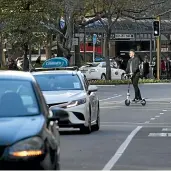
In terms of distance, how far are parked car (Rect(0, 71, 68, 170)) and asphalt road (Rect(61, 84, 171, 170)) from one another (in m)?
2.61

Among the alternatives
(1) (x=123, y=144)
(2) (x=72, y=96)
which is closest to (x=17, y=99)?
(1) (x=123, y=144)

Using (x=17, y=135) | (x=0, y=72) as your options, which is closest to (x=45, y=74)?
(x=0, y=72)

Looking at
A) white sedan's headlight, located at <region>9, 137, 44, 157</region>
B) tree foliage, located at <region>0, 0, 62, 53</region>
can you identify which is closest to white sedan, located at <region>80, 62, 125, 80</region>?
tree foliage, located at <region>0, 0, 62, 53</region>

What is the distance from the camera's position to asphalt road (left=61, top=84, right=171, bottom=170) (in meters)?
11.8

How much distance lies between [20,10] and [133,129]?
1936cm

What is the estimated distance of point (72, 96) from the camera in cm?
1698

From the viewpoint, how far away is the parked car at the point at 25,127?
24.0 feet

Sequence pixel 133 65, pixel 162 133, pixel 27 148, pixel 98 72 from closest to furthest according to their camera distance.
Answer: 1. pixel 27 148
2. pixel 162 133
3. pixel 133 65
4. pixel 98 72

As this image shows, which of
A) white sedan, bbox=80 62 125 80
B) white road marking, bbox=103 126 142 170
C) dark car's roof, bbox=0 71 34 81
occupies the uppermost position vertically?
dark car's roof, bbox=0 71 34 81

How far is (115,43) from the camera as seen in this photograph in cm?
7650

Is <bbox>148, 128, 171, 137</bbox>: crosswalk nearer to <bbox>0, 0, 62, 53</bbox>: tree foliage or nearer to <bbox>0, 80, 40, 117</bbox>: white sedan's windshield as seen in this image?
<bbox>0, 80, 40, 117</bbox>: white sedan's windshield

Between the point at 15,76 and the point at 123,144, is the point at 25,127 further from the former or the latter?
the point at 123,144

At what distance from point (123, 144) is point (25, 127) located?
7.30 m

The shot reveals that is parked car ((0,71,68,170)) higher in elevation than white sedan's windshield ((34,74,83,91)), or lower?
higher
